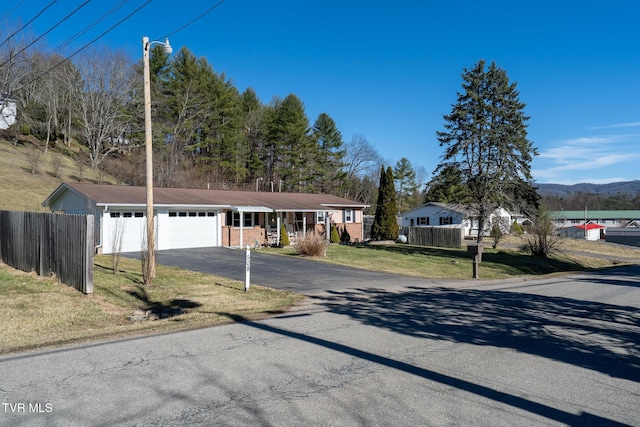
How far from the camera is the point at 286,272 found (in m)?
16.1

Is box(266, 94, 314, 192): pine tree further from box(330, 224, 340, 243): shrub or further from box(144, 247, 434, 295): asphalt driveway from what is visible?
box(144, 247, 434, 295): asphalt driveway

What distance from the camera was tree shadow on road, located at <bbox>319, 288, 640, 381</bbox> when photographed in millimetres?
6441

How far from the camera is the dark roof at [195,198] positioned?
72.1 ft

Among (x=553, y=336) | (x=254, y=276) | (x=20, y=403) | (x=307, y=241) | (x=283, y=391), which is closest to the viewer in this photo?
(x=20, y=403)

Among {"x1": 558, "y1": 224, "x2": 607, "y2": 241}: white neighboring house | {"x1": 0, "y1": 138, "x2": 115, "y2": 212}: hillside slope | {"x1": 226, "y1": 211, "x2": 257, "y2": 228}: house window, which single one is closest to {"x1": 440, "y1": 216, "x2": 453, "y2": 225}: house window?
{"x1": 558, "y1": 224, "x2": 607, "y2": 241}: white neighboring house

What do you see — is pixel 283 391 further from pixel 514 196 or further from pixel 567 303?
pixel 514 196

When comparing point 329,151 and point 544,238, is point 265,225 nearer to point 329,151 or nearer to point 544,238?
point 544,238

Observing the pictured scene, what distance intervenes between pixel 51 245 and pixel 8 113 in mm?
46715

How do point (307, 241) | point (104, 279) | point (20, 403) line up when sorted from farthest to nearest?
point (307, 241), point (104, 279), point (20, 403)

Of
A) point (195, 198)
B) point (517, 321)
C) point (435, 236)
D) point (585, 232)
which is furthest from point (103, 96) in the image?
point (585, 232)

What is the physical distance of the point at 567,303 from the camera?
11430 mm

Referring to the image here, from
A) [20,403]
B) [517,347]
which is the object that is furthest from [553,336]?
[20,403]

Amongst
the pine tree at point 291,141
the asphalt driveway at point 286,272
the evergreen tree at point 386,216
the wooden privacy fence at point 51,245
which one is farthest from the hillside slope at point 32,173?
the evergreen tree at point 386,216

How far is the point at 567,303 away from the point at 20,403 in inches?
459
